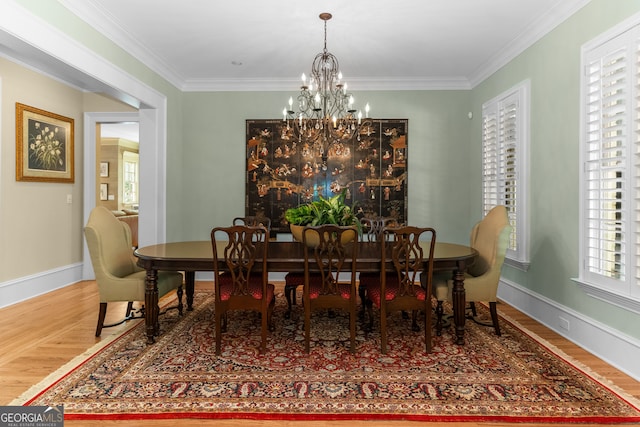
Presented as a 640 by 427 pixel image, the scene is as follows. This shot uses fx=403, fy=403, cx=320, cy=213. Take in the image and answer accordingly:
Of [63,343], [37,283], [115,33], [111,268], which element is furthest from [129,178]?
[63,343]

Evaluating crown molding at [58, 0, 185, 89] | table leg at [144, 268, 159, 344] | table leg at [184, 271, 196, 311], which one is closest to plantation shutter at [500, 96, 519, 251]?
table leg at [184, 271, 196, 311]

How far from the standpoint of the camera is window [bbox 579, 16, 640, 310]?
2598mm

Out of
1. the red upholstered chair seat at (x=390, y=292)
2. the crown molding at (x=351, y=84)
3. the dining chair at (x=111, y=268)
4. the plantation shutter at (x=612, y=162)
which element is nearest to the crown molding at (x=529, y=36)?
the crown molding at (x=351, y=84)

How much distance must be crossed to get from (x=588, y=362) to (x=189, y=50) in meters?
4.76

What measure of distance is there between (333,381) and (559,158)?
269 centimetres

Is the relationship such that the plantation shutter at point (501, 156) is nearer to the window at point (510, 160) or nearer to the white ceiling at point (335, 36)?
the window at point (510, 160)

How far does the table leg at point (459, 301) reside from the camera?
3.13 meters

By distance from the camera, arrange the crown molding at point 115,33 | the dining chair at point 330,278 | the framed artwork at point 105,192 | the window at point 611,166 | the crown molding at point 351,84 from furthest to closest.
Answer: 1. the framed artwork at point 105,192
2. the crown molding at point 351,84
3. the crown molding at point 115,33
4. the dining chair at point 330,278
5. the window at point 611,166

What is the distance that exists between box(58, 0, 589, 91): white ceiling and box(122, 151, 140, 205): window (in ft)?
22.7

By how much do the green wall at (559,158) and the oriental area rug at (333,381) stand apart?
0.55 meters

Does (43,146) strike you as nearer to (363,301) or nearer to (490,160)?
(363,301)

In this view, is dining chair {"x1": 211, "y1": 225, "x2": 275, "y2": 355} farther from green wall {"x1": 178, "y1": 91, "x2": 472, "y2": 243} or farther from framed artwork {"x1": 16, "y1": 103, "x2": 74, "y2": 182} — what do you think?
framed artwork {"x1": 16, "y1": 103, "x2": 74, "y2": 182}

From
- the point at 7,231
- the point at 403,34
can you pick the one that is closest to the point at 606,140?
the point at 403,34

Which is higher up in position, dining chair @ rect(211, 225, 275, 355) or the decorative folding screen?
the decorative folding screen
